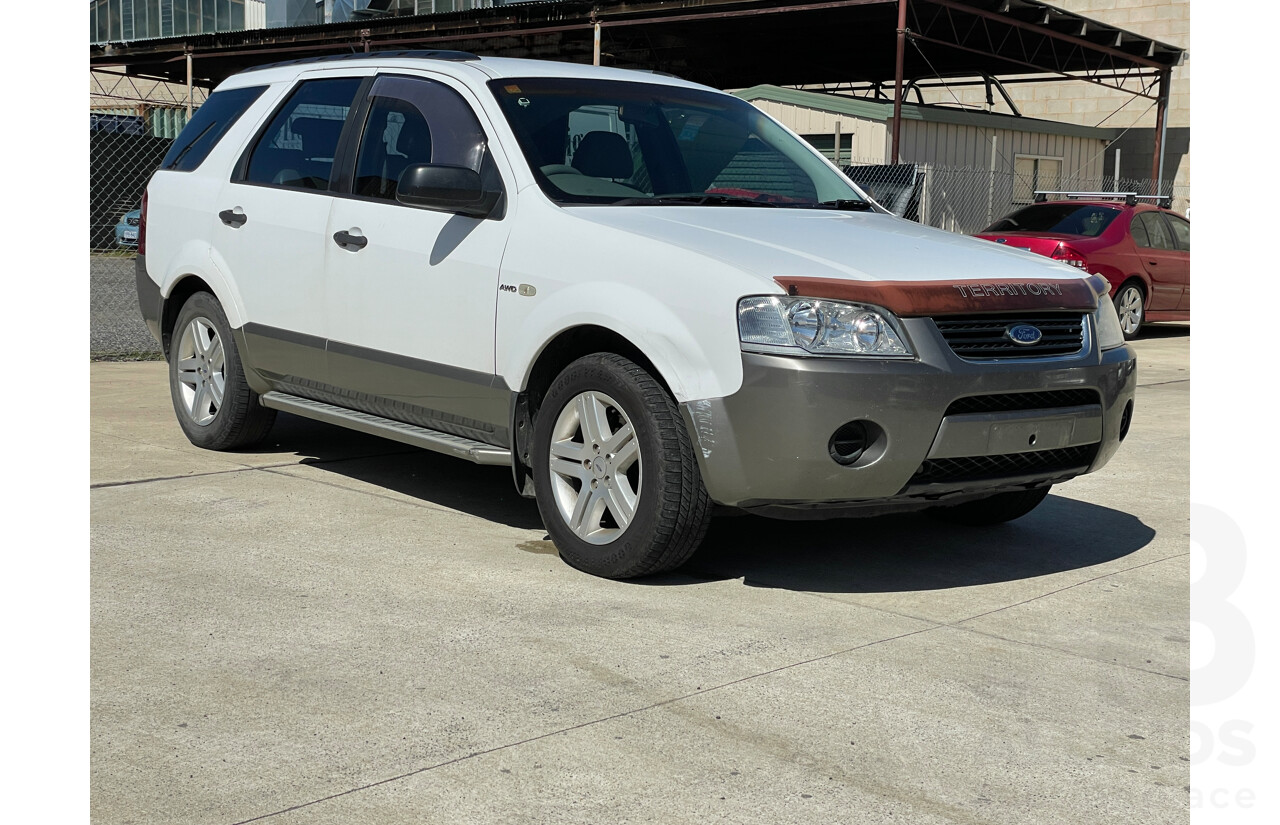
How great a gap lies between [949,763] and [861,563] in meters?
1.99

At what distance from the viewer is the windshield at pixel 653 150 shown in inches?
214

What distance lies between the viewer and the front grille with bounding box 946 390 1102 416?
4602mm

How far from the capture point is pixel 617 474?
488 cm

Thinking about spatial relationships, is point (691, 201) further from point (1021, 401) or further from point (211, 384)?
point (211, 384)

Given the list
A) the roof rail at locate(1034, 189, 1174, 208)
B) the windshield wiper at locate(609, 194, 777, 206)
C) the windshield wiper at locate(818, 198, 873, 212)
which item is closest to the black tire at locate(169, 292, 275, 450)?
the windshield wiper at locate(609, 194, 777, 206)

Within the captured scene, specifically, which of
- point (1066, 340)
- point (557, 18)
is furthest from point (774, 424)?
point (557, 18)

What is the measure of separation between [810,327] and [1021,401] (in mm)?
867

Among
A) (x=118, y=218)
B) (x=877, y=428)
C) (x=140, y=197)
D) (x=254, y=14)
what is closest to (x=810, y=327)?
(x=877, y=428)

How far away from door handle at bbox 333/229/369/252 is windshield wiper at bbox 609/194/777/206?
1.21 meters

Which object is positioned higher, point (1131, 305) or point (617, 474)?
point (1131, 305)

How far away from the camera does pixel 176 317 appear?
286 inches

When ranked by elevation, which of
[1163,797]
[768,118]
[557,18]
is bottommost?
[1163,797]

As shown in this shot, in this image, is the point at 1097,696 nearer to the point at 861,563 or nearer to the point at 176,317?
the point at 861,563

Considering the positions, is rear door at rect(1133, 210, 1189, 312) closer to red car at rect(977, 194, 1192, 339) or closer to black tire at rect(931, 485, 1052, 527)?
red car at rect(977, 194, 1192, 339)
